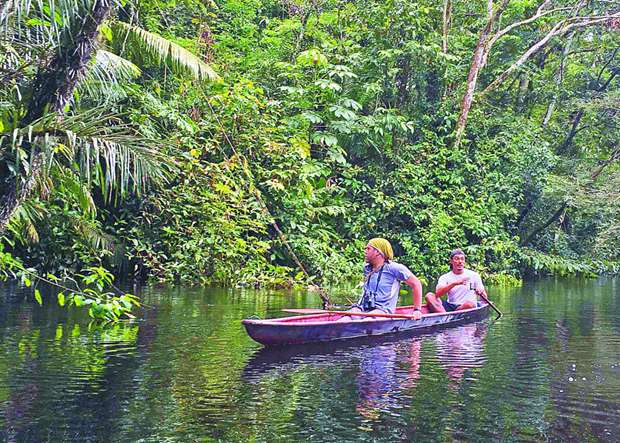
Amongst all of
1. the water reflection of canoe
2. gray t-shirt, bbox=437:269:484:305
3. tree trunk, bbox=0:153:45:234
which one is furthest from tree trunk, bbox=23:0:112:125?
gray t-shirt, bbox=437:269:484:305

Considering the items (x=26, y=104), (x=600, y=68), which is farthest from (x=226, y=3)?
(x=26, y=104)

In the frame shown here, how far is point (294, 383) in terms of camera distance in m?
6.40

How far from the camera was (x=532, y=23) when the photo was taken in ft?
72.9

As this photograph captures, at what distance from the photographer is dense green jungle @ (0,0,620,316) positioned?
52.2ft

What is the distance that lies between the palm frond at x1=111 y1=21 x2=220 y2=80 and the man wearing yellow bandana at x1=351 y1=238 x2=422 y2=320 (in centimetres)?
666

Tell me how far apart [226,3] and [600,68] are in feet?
39.2

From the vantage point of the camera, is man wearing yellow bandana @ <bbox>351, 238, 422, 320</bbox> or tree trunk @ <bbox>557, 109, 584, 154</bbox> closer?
man wearing yellow bandana @ <bbox>351, 238, 422, 320</bbox>

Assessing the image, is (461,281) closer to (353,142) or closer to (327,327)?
(327,327)

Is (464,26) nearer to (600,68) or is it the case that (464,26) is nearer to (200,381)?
(600,68)

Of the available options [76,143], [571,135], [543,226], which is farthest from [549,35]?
[76,143]

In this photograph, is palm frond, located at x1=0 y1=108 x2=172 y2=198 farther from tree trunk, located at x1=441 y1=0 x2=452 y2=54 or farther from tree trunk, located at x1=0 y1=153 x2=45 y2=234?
tree trunk, located at x1=441 y1=0 x2=452 y2=54

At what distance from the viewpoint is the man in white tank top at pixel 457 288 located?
10.9 m

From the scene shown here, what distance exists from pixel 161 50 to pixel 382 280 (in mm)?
7324

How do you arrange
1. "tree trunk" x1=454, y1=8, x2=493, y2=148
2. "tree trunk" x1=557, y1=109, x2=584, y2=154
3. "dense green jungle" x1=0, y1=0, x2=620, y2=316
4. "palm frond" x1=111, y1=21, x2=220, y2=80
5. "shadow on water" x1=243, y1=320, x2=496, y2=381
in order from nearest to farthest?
"shadow on water" x1=243, y1=320, x2=496, y2=381, "palm frond" x1=111, y1=21, x2=220, y2=80, "dense green jungle" x1=0, y1=0, x2=620, y2=316, "tree trunk" x1=454, y1=8, x2=493, y2=148, "tree trunk" x1=557, y1=109, x2=584, y2=154
